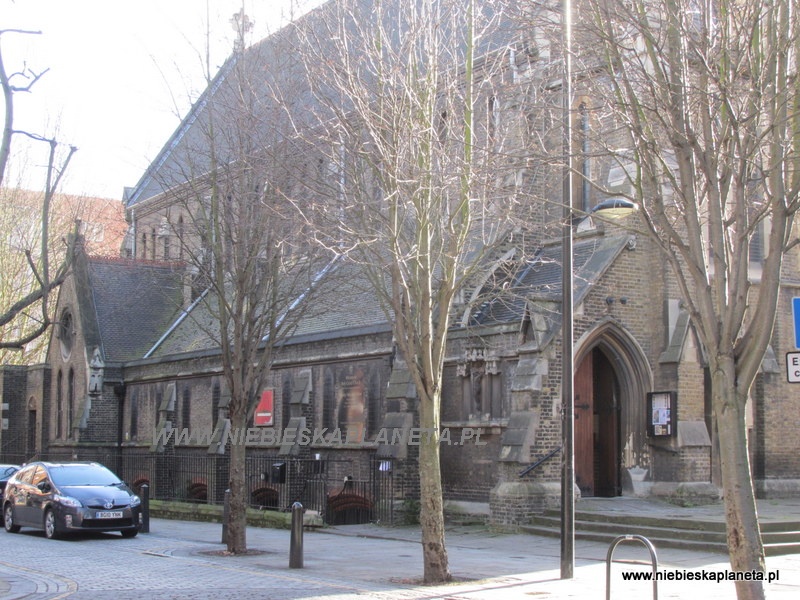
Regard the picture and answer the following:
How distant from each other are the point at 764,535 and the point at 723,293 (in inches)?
365

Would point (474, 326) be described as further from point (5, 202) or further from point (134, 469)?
point (5, 202)

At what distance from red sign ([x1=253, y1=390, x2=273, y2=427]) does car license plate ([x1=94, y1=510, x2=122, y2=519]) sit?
357 inches

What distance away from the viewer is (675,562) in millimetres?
14984

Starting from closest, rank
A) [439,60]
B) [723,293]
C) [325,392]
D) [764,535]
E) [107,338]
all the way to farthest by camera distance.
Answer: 1. [723,293]
2. [439,60]
3. [764,535]
4. [325,392]
5. [107,338]

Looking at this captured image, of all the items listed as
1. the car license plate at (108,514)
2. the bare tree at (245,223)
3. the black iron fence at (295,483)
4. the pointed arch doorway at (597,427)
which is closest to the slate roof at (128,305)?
the black iron fence at (295,483)

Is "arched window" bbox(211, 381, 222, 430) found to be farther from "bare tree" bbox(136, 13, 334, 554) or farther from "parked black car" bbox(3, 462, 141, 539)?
"bare tree" bbox(136, 13, 334, 554)

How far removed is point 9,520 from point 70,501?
3.01 meters

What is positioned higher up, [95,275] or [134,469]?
[95,275]

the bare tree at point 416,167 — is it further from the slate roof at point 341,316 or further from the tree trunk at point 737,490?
the slate roof at point 341,316

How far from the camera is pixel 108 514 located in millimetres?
19812

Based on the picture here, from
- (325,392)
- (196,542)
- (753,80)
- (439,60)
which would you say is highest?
(439,60)

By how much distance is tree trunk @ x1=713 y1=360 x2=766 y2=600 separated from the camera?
312 inches

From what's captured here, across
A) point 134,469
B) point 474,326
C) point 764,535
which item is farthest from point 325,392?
point 764,535

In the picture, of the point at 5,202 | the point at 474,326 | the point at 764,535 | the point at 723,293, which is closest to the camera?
the point at 723,293
